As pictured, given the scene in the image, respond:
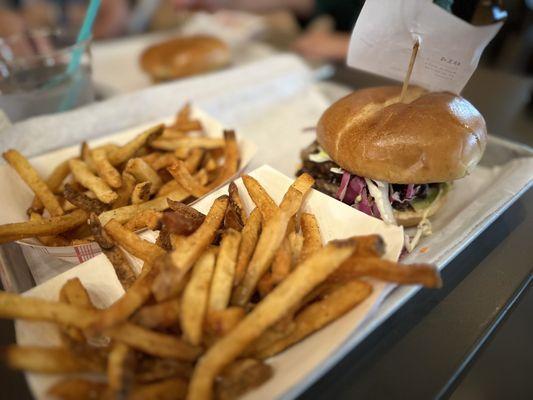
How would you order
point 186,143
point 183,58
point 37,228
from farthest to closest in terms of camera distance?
point 183,58, point 186,143, point 37,228

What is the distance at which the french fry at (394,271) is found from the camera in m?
1.03

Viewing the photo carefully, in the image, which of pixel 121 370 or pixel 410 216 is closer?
pixel 121 370

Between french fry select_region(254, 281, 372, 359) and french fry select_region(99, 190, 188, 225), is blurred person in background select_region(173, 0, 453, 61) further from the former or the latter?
french fry select_region(254, 281, 372, 359)

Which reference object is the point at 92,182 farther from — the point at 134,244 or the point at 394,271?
the point at 394,271

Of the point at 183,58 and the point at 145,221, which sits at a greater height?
the point at 183,58

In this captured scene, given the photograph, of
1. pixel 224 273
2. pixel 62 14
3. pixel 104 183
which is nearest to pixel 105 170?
pixel 104 183

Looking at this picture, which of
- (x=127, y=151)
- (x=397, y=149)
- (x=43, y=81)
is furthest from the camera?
(x=43, y=81)

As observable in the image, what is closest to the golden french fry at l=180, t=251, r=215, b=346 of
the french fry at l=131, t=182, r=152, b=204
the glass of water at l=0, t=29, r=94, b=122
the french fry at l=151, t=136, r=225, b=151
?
the french fry at l=131, t=182, r=152, b=204

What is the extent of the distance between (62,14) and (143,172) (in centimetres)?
473

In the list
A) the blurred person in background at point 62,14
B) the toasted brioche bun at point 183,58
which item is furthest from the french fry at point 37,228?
the blurred person in background at point 62,14

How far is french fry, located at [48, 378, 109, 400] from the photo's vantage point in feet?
2.90

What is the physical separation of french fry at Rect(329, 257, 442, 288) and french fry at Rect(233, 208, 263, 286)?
0.31 meters

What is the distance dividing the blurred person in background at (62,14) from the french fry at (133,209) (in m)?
3.03

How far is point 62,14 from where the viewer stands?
5.06 meters
